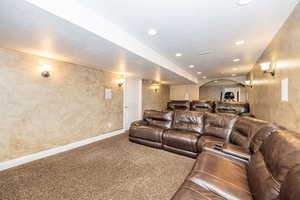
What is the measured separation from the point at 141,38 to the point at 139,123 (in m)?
2.34

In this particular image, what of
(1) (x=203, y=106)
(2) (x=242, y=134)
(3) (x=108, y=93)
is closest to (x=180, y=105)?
(1) (x=203, y=106)

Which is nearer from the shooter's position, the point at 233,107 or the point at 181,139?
the point at 181,139

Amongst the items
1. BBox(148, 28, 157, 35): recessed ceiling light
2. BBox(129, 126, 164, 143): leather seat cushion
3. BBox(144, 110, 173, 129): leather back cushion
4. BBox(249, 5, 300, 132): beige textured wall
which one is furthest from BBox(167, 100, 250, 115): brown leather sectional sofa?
BBox(148, 28, 157, 35): recessed ceiling light

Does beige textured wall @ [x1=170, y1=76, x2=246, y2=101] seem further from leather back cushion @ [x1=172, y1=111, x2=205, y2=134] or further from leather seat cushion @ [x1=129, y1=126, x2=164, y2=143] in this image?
leather seat cushion @ [x1=129, y1=126, x2=164, y2=143]

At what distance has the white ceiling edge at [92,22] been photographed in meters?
1.40

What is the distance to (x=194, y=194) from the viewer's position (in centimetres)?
102

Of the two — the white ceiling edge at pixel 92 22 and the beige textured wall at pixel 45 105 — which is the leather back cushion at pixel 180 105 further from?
the white ceiling edge at pixel 92 22

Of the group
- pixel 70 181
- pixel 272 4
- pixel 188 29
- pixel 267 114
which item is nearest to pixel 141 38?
pixel 188 29

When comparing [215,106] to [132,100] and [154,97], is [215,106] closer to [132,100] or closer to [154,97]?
[154,97]

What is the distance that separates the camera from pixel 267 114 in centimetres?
283

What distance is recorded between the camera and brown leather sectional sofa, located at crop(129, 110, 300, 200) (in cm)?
94

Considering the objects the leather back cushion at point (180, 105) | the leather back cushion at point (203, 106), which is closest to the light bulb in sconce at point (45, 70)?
the leather back cushion at point (180, 105)

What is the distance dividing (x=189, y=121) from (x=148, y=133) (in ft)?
3.68

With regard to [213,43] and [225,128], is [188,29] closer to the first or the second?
[213,43]
